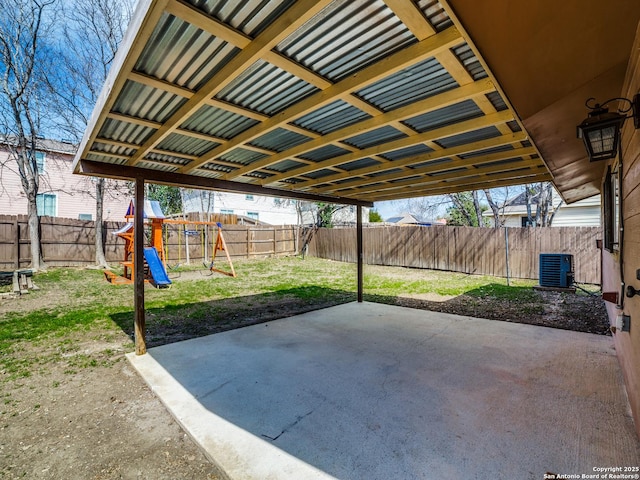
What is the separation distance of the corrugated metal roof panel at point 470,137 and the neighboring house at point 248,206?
47.9ft

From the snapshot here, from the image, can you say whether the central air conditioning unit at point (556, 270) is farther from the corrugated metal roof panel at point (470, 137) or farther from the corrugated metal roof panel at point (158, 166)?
the corrugated metal roof panel at point (158, 166)

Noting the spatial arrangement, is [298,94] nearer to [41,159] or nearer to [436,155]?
[436,155]

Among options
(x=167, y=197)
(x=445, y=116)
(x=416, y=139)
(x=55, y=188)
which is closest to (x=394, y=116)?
(x=445, y=116)

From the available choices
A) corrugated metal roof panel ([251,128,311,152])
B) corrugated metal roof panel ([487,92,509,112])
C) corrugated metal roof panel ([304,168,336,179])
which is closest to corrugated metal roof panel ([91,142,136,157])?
corrugated metal roof panel ([251,128,311,152])

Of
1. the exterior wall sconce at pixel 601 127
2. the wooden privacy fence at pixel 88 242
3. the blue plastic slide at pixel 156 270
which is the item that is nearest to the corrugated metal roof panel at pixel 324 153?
the exterior wall sconce at pixel 601 127

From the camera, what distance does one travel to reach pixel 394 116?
8.19 feet

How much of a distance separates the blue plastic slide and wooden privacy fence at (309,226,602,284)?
7.82 metres

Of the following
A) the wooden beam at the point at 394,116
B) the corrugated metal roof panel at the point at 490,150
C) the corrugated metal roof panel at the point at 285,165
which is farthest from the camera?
the corrugated metal roof panel at the point at 285,165

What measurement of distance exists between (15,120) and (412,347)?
1248 centimetres

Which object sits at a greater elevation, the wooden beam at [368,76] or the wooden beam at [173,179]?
the wooden beam at [368,76]

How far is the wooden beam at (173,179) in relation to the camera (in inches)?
133

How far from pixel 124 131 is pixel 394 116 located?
2.41 m

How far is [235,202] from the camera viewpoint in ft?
60.8

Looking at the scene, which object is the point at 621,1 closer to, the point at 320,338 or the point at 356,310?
the point at 320,338
